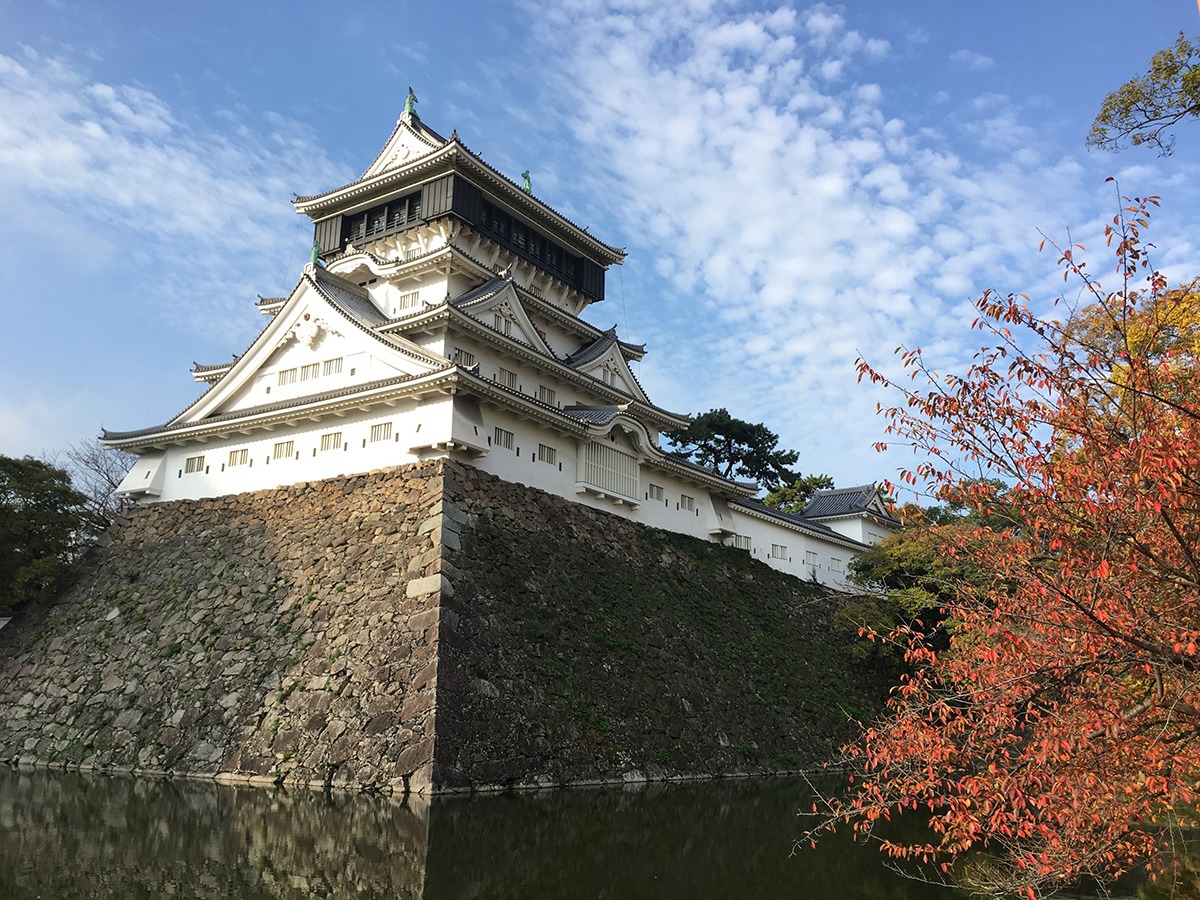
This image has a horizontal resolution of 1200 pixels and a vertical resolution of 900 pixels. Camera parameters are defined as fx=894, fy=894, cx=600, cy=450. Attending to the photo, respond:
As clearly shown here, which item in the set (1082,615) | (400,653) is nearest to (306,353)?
(400,653)

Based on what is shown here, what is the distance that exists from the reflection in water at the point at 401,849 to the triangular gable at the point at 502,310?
11.8m

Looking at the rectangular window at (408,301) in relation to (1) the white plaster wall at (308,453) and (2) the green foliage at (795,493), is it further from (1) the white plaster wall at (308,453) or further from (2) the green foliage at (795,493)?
(2) the green foliage at (795,493)

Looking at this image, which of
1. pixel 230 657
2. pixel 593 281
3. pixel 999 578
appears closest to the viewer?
pixel 999 578

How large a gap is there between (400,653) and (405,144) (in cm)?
1729

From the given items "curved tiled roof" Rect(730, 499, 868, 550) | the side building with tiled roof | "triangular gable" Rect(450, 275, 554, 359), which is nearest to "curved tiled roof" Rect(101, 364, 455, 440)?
the side building with tiled roof

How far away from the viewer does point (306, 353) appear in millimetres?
20375

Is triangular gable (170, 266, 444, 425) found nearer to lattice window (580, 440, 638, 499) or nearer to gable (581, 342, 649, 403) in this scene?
lattice window (580, 440, 638, 499)

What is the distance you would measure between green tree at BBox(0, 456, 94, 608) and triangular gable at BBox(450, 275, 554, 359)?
10079 millimetres

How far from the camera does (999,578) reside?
17.0 feet

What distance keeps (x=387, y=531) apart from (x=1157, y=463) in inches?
546

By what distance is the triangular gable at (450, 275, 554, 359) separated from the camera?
21016 mm

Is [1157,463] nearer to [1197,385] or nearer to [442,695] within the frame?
[1197,385]

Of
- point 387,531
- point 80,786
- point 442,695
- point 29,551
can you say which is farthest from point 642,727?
point 29,551

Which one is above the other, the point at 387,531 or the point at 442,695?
the point at 387,531
